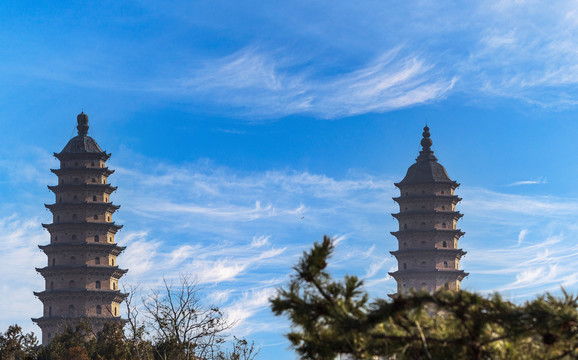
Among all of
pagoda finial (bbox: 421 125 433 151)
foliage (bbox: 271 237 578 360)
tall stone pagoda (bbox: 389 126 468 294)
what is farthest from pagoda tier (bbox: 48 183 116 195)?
foliage (bbox: 271 237 578 360)

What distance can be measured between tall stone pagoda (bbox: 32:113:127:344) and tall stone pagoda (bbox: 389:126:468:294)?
80.6 ft

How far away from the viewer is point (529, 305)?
592cm

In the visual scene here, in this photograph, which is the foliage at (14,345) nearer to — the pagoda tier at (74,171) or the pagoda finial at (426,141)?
the pagoda tier at (74,171)

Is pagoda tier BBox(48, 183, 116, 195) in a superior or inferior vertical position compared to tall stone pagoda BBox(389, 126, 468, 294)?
superior

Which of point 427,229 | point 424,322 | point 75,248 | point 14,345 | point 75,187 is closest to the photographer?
point 424,322

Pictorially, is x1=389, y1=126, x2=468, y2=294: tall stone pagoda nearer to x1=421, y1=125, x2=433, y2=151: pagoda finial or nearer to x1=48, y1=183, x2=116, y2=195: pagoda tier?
x1=421, y1=125, x2=433, y2=151: pagoda finial

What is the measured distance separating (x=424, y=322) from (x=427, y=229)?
2786 inches

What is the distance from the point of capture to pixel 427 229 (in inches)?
3000

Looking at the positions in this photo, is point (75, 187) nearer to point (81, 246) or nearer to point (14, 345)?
point (81, 246)

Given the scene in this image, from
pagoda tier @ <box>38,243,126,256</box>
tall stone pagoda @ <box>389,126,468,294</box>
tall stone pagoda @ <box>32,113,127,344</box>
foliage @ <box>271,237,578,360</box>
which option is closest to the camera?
foliage @ <box>271,237,578,360</box>

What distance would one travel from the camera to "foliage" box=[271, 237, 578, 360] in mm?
5887

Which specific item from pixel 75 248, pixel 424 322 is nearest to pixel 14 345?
pixel 75 248

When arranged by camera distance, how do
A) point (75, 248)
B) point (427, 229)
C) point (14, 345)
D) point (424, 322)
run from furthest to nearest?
point (427, 229), point (75, 248), point (14, 345), point (424, 322)

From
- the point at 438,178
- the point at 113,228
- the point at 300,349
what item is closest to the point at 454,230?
the point at 438,178
